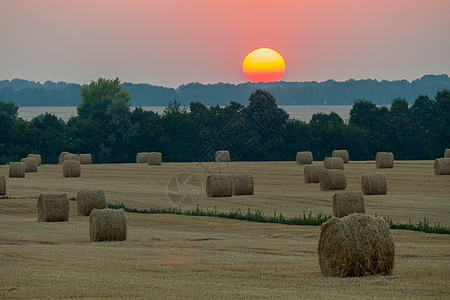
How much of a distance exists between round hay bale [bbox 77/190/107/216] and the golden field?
0.67 meters

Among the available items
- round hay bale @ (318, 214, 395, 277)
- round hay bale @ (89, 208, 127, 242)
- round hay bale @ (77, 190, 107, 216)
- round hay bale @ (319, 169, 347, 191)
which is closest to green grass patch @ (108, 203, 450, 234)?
round hay bale @ (77, 190, 107, 216)

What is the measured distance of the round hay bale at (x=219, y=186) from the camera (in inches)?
1752

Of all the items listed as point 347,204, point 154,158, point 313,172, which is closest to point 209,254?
point 347,204

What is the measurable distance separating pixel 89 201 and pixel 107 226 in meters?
10.6

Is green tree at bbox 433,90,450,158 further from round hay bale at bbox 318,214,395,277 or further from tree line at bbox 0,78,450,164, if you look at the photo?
round hay bale at bbox 318,214,395,277

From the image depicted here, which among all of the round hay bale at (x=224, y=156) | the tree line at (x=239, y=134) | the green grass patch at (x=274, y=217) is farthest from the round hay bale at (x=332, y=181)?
the tree line at (x=239, y=134)

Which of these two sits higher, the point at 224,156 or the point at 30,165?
the point at 224,156

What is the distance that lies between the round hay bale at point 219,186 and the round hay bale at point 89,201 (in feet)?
32.7

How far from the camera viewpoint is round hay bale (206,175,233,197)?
44500 millimetres

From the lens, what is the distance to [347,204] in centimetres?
3341

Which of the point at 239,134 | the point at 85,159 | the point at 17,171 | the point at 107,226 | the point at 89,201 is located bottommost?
the point at 107,226

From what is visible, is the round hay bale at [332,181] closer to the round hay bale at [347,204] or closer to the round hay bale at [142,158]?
the round hay bale at [347,204]

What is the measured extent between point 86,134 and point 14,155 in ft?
29.3

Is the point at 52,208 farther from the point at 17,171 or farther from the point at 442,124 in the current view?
the point at 442,124
